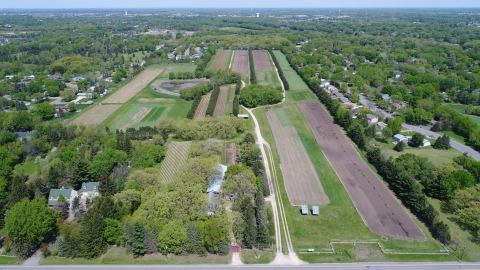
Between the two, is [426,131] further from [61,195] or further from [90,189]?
[61,195]

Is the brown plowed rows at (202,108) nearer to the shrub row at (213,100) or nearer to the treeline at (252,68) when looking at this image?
the shrub row at (213,100)

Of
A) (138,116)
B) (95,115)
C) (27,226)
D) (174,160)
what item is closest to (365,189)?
(174,160)

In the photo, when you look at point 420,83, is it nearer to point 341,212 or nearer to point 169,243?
point 341,212

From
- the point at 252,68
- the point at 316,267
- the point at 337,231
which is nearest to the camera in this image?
the point at 316,267

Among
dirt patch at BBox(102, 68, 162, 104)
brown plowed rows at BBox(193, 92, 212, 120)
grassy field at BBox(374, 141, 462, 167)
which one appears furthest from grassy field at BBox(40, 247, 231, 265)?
dirt patch at BBox(102, 68, 162, 104)

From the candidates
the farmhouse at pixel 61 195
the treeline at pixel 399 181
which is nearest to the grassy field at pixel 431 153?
the treeline at pixel 399 181
